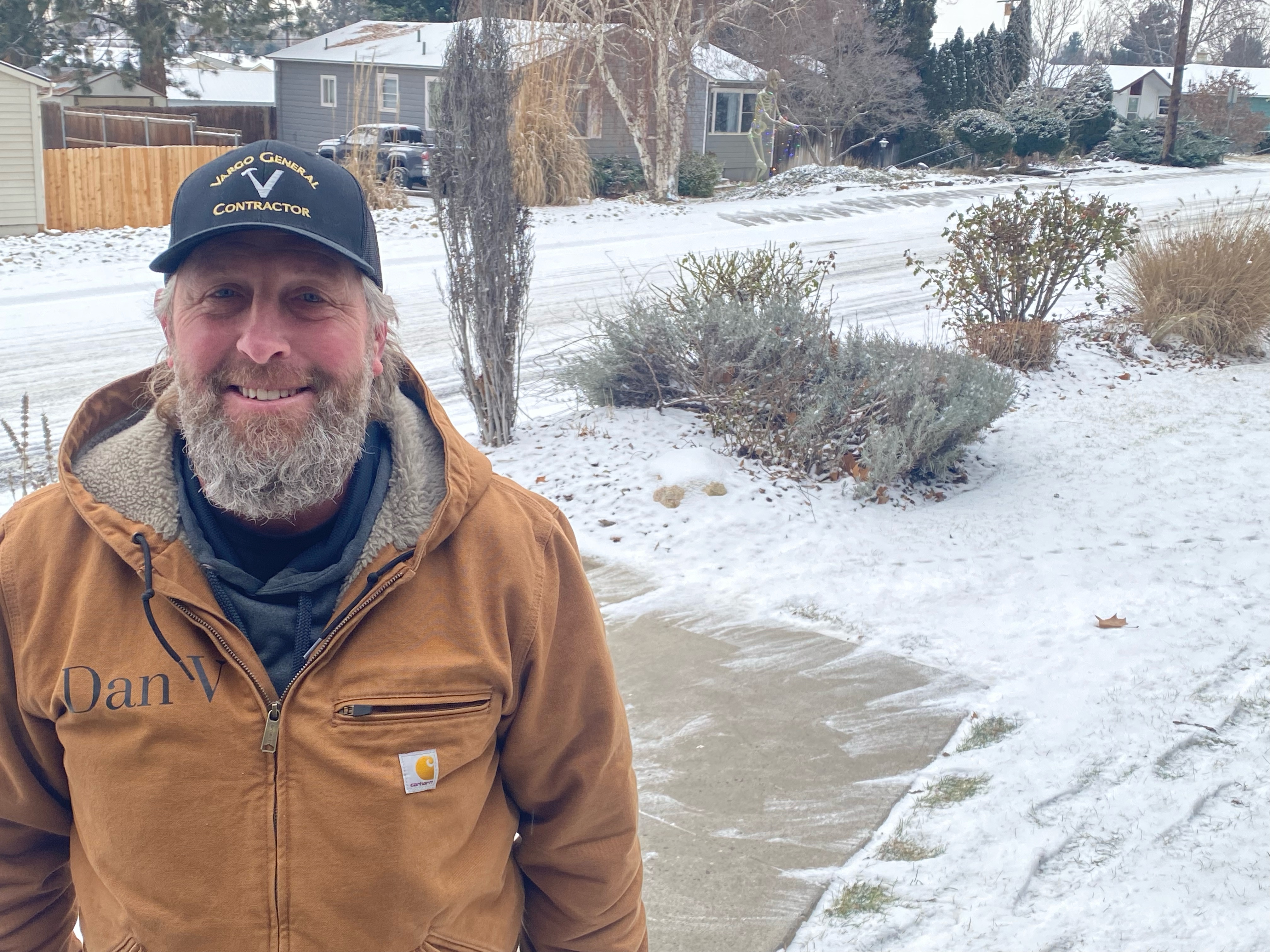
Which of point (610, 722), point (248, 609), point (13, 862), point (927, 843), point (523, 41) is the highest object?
point (523, 41)

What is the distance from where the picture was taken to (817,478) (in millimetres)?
6617

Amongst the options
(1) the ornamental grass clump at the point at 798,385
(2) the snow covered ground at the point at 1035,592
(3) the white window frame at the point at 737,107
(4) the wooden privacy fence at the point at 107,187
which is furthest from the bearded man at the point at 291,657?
(3) the white window frame at the point at 737,107

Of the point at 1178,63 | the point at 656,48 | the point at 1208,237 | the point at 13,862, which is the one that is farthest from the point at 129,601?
the point at 1178,63

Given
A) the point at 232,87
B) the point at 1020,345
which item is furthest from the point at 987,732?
the point at 232,87

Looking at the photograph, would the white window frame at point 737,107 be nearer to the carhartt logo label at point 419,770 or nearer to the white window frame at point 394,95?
the white window frame at point 394,95

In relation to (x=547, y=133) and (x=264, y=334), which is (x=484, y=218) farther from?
(x=547, y=133)

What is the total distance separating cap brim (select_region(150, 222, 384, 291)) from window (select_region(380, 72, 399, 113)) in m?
33.0

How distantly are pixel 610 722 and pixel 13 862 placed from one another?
0.98m

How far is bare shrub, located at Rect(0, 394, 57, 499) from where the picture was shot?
186 inches

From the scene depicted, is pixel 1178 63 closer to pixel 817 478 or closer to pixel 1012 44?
pixel 1012 44

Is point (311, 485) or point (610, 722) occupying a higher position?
point (311, 485)

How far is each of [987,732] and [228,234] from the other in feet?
10.8

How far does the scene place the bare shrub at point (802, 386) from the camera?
663 cm

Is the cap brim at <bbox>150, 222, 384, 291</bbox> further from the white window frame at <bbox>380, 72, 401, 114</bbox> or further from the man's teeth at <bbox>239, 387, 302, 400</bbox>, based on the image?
the white window frame at <bbox>380, 72, 401, 114</bbox>
